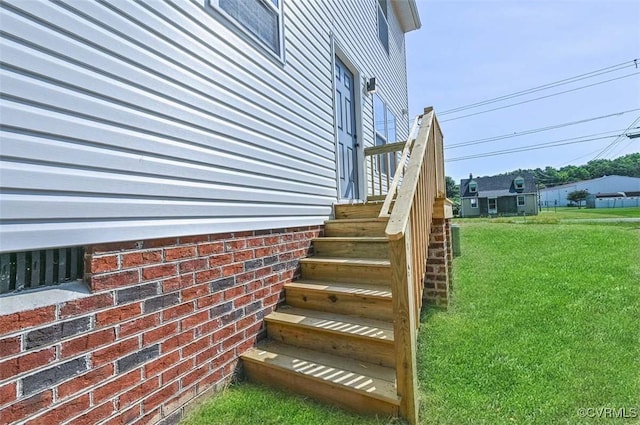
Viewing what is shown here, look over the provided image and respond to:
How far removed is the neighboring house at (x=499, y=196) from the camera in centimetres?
3023

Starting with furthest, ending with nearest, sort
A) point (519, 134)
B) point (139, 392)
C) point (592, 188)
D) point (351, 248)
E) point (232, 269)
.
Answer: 1. point (592, 188)
2. point (519, 134)
3. point (351, 248)
4. point (232, 269)
5. point (139, 392)

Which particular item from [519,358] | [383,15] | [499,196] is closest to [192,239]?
[519,358]

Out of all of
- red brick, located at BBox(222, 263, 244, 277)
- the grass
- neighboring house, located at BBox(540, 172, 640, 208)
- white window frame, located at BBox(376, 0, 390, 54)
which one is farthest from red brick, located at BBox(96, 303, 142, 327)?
neighboring house, located at BBox(540, 172, 640, 208)

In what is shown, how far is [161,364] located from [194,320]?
1.02 ft

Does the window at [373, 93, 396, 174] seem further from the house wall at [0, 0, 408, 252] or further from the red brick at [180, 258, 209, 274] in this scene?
the red brick at [180, 258, 209, 274]

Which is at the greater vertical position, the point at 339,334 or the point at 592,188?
the point at 592,188

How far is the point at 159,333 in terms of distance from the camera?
6.02 feet

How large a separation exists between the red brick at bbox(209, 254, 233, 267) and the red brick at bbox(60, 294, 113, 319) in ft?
2.34

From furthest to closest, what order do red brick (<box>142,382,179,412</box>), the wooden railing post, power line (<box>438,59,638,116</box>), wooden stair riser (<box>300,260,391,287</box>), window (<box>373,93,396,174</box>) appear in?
power line (<box>438,59,638,116</box>) → window (<box>373,93,396,174</box>) → wooden stair riser (<box>300,260,391,287</box>) → the wooden railing post → red brick (<box>142,382,179,412</box>)

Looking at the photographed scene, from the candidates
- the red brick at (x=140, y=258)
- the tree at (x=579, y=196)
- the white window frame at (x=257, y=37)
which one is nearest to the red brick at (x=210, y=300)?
the red brick at (x=140, y=258)

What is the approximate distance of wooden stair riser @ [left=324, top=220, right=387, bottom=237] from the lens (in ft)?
11.3

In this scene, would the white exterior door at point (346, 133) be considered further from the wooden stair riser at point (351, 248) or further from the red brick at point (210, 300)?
the red brick at point (210, 300)

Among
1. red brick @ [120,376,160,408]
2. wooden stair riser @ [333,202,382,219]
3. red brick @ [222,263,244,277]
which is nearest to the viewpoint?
red brick @ [120,376,160,408]

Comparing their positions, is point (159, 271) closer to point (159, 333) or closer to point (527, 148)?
point (159, 333)
